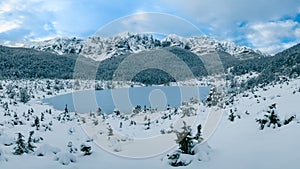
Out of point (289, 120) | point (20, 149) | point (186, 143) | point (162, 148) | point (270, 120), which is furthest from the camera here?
point (162, 148)

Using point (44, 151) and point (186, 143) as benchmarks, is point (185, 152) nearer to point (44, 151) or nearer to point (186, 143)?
point (186, 143)

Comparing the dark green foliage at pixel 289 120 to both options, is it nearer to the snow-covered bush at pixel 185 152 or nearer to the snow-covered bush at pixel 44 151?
the snow-covered bush at pixel 185 152

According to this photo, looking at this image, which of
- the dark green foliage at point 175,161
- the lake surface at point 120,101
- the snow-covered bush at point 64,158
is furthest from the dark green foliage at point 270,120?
the lake surface at point 120,101

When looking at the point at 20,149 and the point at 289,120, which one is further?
the point at 289,120

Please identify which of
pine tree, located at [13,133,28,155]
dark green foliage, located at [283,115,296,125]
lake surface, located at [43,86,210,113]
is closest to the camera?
pine tree, located at [13,133,28,155]

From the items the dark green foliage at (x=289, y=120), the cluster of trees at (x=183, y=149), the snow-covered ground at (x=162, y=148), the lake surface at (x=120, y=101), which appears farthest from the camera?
the lake surface at (x=120, y=101)

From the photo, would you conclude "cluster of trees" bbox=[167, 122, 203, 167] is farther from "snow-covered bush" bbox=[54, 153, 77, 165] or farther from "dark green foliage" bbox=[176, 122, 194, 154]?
"snow-covered bush" bbox=[54, 153, 77, 165]

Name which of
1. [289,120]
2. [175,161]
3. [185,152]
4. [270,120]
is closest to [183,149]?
[185,152]

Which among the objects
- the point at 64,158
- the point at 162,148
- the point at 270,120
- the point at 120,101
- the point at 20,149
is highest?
the point at 270,120

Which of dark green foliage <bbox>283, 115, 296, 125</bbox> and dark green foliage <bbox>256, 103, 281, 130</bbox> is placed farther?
dark green foliage <bbox>256, 103, 281, 130</bbox>

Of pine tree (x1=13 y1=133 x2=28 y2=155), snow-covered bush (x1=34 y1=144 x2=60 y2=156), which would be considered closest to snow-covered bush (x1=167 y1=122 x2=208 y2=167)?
snow-covered bush (x1=34 y1=144 x2=60 y2=156)

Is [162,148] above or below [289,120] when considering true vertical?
below

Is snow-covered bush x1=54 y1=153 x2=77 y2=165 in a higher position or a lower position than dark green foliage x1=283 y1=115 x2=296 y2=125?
lower

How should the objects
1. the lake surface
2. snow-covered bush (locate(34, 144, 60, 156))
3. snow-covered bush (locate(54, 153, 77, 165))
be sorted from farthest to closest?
1. the lake surface
2. snow-covered bush (locate(34, 144, 60, 156))
3. snow-covered bush (locate(54, 153, 77, 165))
